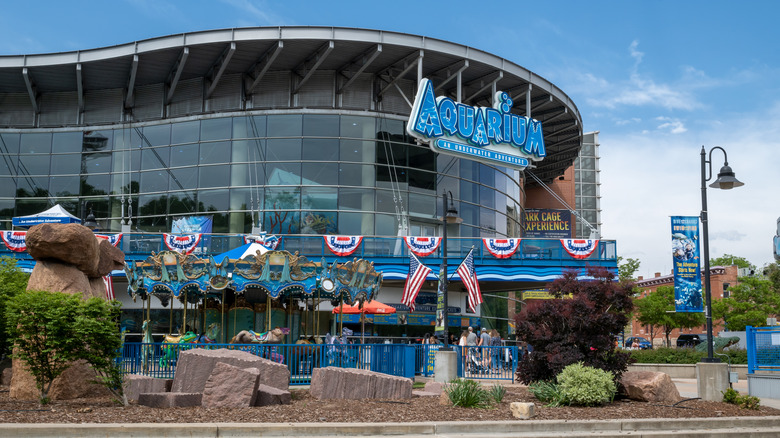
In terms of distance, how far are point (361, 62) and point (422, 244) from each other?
10680 mm

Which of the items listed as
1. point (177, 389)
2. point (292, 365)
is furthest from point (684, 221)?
point (177, 389)

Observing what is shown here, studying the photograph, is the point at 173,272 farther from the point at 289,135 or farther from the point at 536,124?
the point at 536,124

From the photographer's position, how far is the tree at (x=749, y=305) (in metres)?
61.8

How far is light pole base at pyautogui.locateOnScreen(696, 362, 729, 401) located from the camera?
16.9 metres

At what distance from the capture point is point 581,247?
35.7 m

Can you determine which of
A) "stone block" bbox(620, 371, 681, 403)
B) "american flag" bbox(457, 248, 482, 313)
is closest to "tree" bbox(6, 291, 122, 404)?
"stone block" bbox(620, 371, 681, 403)

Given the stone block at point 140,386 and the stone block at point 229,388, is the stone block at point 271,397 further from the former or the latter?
the stone block at point 140,386

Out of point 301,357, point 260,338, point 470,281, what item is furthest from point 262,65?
point 301,357

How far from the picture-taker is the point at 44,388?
44.8ft

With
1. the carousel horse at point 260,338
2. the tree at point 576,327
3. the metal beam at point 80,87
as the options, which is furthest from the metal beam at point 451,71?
the tree at point 576,327

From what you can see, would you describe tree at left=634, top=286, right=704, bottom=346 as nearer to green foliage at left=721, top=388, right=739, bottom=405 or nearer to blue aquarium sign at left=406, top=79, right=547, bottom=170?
blue aquarium sign at left=406, top=79, right=547, bottom=170

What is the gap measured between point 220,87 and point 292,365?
79.2ft

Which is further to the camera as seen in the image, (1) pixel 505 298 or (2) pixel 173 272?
(1) pixel 505 298

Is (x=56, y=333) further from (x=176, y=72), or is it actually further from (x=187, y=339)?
(x=176, y=72)
